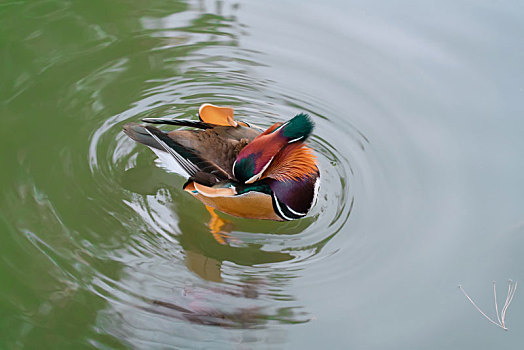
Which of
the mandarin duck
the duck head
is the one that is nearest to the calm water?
the mandarin duck

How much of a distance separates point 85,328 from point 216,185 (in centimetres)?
83

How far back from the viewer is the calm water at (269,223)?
2.42m

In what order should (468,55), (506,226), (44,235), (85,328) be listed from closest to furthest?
(85,328), (44,235), (506,226), (468,55)

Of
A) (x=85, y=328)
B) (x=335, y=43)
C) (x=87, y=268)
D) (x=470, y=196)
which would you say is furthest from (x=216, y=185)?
(x=335, y=43)

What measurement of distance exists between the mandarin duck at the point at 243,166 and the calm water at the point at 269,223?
0.51ft

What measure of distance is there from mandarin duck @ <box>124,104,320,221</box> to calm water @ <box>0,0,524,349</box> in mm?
155

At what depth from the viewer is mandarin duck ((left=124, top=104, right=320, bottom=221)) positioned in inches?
104

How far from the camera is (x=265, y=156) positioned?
103 inches

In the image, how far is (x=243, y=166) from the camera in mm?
2654

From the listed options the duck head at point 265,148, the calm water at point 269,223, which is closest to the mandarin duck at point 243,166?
the duck head at point 265,148

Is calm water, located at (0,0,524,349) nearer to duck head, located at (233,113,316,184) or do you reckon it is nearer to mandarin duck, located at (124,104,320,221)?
mandarin duck, located at (124,104,320,221)

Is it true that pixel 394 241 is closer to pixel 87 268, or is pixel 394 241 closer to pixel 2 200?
pixel 87 268

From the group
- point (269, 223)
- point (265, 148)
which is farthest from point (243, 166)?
point (269, 223)

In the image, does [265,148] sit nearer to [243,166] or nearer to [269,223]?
[243,166]
